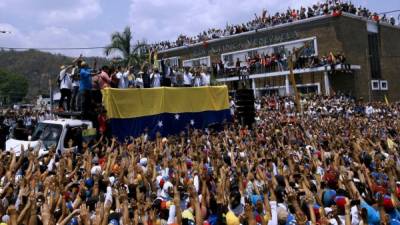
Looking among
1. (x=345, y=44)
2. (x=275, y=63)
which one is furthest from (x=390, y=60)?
(x=275, y=63)

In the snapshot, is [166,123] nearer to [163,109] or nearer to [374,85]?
[163,109]

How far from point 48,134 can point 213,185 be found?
6111 millimetres

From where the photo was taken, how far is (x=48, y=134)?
39.8ft

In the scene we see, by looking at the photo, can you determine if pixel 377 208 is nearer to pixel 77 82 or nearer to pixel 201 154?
pixel 201 154

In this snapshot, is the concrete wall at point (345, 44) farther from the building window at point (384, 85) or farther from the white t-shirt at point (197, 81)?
the white t-shirt at point (197, 81)

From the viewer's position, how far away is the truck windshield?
39.2ft

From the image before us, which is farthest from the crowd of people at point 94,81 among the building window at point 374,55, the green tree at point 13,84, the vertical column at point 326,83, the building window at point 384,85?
the green tree at point 13,84

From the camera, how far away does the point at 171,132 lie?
16703 mm

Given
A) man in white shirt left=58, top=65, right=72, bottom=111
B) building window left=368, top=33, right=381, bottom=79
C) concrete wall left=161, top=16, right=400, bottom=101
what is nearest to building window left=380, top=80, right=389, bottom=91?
concrete wall left=161, top=16, right=400, bottom=101

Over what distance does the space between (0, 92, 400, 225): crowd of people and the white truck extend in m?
0.42

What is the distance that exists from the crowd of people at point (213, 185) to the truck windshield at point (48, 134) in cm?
69

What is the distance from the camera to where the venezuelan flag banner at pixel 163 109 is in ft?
47.9

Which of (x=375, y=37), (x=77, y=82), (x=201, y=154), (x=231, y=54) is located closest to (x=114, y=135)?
(x=77, y=82)

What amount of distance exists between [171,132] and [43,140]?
17.9ft
